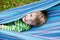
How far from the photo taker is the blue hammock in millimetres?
1647

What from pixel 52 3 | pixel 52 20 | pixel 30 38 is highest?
pixel 52 3

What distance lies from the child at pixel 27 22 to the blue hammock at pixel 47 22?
4 cm

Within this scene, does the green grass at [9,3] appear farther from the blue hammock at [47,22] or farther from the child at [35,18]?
the child at [35,18]

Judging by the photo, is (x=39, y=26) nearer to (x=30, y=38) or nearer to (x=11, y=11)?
(x=30, y=38)

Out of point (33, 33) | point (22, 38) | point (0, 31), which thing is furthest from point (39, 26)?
point (0, 31)

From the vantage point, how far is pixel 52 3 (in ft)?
5.73

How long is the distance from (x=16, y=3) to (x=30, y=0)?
0.17 metres

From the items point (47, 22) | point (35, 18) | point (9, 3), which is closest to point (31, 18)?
point (35, 18)

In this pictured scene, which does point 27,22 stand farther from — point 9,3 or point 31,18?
point 9,3

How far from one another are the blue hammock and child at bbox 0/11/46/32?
0.04m

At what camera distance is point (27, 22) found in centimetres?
158

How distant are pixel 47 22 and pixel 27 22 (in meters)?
0.24

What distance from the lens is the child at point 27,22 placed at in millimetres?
1566

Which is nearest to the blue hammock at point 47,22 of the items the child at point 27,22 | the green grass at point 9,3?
the child at point 27,22
